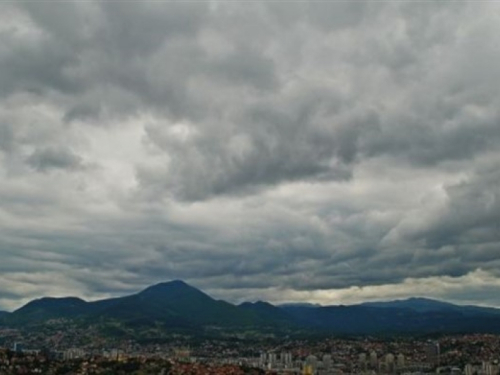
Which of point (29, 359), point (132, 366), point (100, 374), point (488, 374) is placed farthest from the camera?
point (488, 374)

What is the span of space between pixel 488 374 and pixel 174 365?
82.1m

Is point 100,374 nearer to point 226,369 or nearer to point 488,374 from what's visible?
point 226,369

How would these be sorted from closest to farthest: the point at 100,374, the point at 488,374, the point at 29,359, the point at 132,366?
1. the point at 100,374
2. the point at 132,366
3. the point at 29,359
4. the point at 488,374

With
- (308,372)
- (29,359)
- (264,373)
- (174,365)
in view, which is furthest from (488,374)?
(29,359)

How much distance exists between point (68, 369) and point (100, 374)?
12.1 metres

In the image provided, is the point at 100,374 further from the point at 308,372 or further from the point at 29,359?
the point at 308,372

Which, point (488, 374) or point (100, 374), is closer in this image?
point (100, 374)

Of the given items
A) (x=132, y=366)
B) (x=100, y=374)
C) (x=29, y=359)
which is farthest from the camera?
(x=29, y=359)

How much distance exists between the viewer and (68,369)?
165250 mm

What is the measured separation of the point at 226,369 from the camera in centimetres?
16812

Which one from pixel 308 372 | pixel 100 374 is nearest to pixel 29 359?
pixel 100 374

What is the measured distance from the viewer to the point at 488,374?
632 feet

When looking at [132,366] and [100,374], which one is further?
[132,366]

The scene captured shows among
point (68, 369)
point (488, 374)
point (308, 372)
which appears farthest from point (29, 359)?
point (488, 374)
